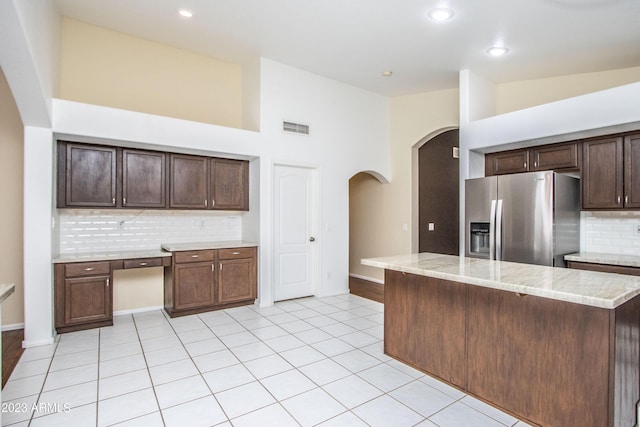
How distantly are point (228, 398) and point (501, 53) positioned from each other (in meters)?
4.58

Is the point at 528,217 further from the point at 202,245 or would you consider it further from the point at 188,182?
the point at 188,182

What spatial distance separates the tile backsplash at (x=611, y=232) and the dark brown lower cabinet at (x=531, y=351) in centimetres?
224

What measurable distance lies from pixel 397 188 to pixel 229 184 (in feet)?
9.83

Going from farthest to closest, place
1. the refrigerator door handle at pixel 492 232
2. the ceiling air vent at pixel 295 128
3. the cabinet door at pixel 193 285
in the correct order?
1. the ceiling air vent at pixel 295 128
2. the cabinet door at pixel 193 285
3. the refrigerator door handle at pixel 492 232

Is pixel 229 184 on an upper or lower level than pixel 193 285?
upper

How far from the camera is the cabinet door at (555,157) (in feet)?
12.8

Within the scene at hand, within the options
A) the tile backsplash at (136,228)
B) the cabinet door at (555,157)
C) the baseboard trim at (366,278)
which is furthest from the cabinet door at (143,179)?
the cabinet door at (555,157)

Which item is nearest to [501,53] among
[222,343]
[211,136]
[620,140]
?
[620,140]

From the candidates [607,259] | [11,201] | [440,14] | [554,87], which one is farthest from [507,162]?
[11,201]

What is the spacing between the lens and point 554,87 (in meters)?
4.45

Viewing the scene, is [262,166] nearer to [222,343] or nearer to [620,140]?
[222,343]

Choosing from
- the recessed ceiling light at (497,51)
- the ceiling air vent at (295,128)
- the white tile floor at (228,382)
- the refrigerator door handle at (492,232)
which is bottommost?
the white tile floor at (228,382)

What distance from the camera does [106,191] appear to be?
3.98 metres

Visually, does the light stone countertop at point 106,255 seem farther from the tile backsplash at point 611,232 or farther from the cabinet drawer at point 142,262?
the tile backsplash at point 611,232
